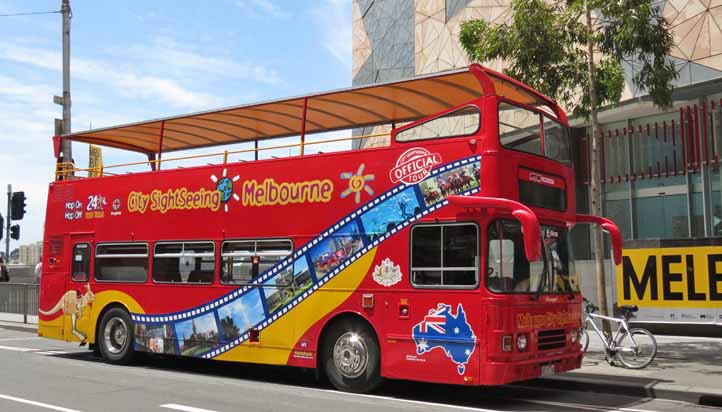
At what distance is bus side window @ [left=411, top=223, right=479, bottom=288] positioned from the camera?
919cm

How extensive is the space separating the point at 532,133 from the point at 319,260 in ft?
11.6

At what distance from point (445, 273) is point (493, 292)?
73cm

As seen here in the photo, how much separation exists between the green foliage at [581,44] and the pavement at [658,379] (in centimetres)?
459

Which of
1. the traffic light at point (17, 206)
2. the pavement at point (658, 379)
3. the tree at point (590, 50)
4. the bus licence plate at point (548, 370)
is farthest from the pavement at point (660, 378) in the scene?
the traffic light at point (17, 206)

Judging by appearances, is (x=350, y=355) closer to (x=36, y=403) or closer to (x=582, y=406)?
(x=582, y=406)

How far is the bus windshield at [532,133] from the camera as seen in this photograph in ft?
31.1

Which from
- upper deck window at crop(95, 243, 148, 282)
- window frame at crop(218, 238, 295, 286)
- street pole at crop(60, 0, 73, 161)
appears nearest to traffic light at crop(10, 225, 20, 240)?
street pole at crop(60, 0, 73, 161)

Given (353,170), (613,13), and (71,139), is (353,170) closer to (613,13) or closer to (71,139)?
(613,13)

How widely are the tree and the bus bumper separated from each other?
11.3 feet

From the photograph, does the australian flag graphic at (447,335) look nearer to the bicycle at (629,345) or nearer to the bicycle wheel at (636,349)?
the bicycle at (629,345)

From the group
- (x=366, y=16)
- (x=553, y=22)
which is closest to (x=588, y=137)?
(x=553, y=22)

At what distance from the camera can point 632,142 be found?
21.1 metres

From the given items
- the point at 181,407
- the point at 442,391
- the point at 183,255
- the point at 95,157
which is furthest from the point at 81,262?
the point at 442,391

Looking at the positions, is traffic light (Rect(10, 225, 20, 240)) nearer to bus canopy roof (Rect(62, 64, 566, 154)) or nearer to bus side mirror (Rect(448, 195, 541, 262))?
bus canopy roof (Rect(62, 64, 566, 154))
